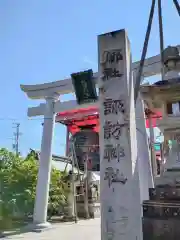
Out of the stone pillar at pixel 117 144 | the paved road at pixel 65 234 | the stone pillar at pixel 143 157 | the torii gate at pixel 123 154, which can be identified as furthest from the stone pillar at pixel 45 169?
the stone pillar at pixel 117 144

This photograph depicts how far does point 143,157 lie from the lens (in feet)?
27.3

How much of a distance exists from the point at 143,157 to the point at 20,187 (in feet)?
18.4

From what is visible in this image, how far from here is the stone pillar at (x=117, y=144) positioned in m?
4.27

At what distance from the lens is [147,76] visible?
9.41 metres

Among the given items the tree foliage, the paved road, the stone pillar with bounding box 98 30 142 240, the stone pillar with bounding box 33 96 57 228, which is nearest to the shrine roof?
the stone pillar with bounding box 98 30 142 240

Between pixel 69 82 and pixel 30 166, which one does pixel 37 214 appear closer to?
pixel 30 166

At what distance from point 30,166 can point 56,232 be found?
3.48 m

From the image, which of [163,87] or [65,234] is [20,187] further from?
[163,87]

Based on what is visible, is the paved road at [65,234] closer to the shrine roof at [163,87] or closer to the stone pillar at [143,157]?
the stone pillar at [143,157]

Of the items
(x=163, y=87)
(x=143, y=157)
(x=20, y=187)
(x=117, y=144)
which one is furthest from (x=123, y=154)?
(x=20, y=187)

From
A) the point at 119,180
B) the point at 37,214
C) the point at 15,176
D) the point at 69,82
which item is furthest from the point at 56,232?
the point at 119,180

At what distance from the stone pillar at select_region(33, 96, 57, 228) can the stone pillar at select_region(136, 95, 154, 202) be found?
141 inches

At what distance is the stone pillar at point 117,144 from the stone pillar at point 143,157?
3.31 m

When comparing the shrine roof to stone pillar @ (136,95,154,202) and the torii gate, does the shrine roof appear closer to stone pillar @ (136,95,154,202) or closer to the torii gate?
the torii gate
